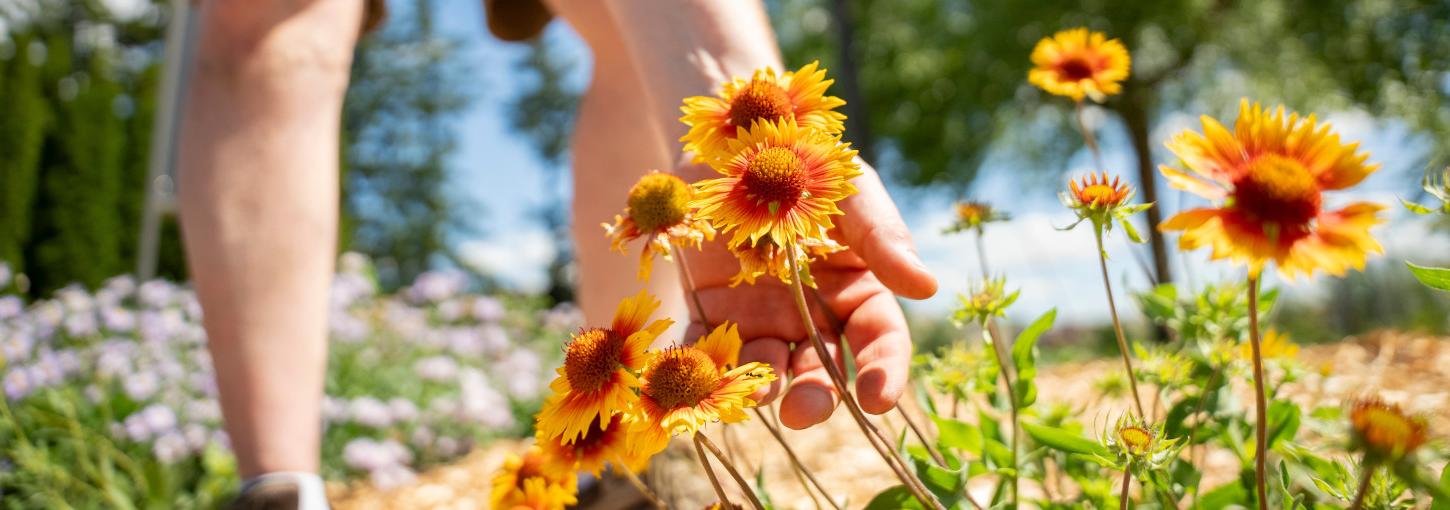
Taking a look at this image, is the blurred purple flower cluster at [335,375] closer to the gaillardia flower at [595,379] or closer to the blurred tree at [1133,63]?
the gaillardia flower at [595,379]

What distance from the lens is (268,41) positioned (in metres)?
1.58

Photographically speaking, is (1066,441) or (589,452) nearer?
(1066,441)

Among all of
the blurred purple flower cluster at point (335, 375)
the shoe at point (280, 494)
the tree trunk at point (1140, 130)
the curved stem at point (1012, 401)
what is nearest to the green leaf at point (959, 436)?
the curved stem at point (1012, 401)

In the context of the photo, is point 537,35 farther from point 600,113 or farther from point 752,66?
point 752,66

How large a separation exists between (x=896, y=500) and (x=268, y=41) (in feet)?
4.33

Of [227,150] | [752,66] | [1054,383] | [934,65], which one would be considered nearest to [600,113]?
[227,150]

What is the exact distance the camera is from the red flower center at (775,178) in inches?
31.3

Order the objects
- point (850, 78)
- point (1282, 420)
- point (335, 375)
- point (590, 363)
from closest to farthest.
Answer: point (590, 363) → point (1282, 420) → point (335, 375) → point (850, 78)

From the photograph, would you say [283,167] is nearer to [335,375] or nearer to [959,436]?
[959,436]

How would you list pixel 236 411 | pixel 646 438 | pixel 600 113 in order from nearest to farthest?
pixel 646 438
pixel 236 411
pixel 600 113

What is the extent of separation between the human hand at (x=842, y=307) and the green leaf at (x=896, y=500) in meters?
0.16

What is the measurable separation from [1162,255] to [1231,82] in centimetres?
317

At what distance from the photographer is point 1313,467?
117cm

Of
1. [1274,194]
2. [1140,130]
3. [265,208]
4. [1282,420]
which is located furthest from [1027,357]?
[1140,130]
